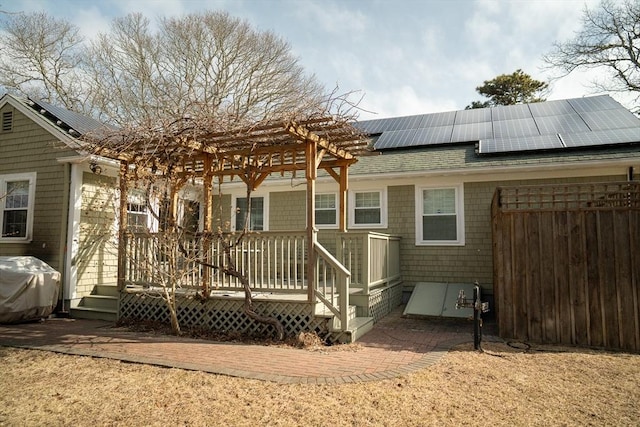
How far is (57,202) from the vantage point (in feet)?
28.4

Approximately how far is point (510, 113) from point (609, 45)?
1103 centimetres

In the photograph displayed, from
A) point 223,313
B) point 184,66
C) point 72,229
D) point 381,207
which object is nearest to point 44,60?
point 184,66

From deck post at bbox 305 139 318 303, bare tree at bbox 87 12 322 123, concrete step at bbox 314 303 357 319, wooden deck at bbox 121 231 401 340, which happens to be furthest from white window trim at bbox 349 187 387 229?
bare tree at bbox 87 12 322 123

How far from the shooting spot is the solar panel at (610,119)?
9594mm

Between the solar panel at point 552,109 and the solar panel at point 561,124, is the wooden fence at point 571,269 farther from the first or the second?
the solar panel at point 552,109

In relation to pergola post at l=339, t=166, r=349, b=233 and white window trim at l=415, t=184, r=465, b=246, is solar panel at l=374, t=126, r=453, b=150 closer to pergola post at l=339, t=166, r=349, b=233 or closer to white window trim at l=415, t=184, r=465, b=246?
white window trim at l=415, t=184, r=465, b=246

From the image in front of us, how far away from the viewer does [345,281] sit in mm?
6082

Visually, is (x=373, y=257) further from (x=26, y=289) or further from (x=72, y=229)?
(x=26, y=289)

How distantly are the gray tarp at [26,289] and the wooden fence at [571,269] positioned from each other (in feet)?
28.3

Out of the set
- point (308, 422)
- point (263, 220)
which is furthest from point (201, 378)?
point (263, 220)

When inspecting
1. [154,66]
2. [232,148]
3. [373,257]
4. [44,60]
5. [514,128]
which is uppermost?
[44,60]

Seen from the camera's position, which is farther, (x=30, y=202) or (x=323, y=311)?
(x=30, y=202)

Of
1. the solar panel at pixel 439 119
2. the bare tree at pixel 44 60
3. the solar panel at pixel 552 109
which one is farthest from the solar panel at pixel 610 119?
the bare tree at pixel 44 60

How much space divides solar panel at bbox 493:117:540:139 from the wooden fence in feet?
15.6
